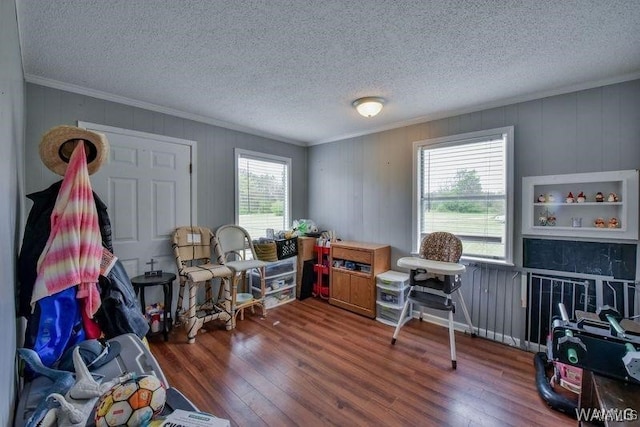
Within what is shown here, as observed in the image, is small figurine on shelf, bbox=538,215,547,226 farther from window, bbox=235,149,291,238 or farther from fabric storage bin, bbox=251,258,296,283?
window, bbox=235,149,291,238

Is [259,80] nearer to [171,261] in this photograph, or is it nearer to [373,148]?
[373,148]

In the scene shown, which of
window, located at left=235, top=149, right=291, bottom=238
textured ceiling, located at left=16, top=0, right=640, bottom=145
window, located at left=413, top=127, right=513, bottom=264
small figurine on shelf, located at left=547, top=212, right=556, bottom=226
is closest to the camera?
textured ceiling, located at left=16, top=0, right=640, bottom=145

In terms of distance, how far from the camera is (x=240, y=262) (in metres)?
3.13

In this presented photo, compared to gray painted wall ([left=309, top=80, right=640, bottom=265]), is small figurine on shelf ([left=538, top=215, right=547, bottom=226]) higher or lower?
lower

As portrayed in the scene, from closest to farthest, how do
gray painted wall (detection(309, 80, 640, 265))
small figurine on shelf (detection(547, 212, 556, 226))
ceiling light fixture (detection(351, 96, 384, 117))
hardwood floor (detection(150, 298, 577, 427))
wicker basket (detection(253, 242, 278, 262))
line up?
hardwood floor (detection(150, 298, 577, 427)), gray painted wall (detection(309, 80, 640, 265)), small figurine on shelf (detection(547, 212, 556, 226)), ceiling light fixture (detection(351, 96, 384, 117)), wicker basket (detection(253, 242, 278, 262))

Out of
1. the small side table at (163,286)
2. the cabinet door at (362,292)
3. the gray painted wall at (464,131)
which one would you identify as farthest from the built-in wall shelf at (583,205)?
the small side table at (163,286)

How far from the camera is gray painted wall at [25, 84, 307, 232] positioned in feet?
7.30

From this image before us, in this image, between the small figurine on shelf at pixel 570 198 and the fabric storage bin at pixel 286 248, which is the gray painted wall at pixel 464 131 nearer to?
the small figurine on shelf at pixel 570 198

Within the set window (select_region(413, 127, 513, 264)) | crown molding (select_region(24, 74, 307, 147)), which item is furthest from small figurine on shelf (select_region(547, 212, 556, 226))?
crown molding (select_region(24, 74, 307, 147))

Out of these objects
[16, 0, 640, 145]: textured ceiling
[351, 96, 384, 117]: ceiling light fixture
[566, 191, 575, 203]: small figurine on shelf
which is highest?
[16, 0, 640, 145]: textured ceiling

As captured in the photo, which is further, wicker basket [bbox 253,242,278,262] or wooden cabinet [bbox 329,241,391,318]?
wicker basket [bbox 253,242,278,262]

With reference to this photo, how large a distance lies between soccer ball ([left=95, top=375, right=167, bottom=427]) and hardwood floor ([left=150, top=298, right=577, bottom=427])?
945 millimetres

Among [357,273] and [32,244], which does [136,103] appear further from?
[357,273]

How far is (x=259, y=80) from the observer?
2264mm
